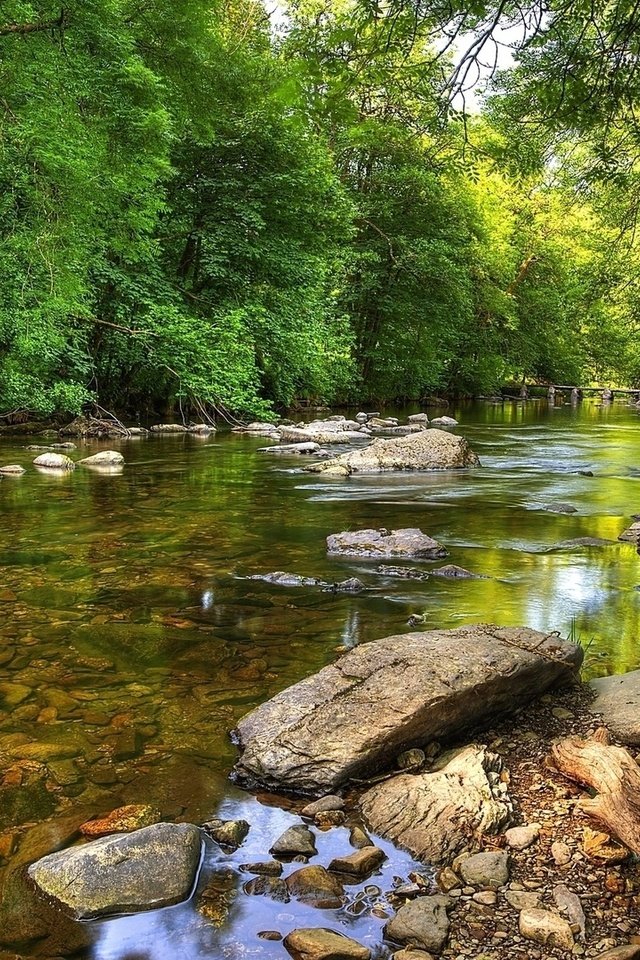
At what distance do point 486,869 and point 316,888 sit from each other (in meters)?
0.61

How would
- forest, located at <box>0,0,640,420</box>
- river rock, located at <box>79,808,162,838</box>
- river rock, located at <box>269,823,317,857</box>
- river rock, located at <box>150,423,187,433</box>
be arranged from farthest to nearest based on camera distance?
river rock, located at <box>150,423,187,433</box>
forest, located at <box>0,0,640,420</box>
river rock, located at <box>79,808,162,838</box>
river rock, located at <box>269,823,317,857</box>

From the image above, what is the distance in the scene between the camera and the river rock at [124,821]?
305cm

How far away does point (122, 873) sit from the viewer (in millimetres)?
2719

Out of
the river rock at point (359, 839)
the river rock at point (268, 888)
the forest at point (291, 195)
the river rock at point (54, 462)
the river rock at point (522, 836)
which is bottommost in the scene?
the river rock at point (268, 888)

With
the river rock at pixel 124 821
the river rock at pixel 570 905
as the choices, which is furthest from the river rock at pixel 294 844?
the river rock at pixel 570 905

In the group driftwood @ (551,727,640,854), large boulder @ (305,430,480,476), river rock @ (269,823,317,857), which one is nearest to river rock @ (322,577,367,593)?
driftwood @ (551,727,640,854)

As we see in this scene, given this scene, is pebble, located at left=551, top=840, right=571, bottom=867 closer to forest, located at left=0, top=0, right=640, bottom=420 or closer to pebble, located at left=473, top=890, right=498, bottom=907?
pebble, located at left=473, top=890, right=498, bottom=907

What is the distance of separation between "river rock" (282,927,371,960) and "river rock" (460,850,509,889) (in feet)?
1.64

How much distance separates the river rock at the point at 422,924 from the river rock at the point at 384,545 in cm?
503

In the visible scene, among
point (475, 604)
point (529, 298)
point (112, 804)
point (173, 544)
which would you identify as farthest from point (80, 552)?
point (529, 298)

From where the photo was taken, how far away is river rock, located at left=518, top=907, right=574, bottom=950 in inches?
94.4

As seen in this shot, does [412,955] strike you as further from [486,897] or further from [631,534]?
[631,534]

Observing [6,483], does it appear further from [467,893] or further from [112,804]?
[467,893]

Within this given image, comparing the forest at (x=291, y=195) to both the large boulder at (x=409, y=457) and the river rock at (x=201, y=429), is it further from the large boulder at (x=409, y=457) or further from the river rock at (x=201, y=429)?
the large boulder at (x=409, y=457)
